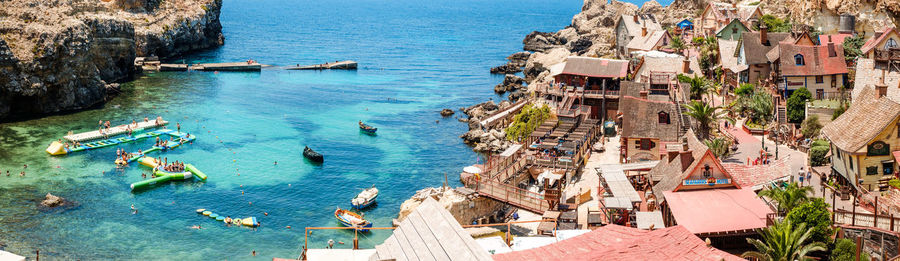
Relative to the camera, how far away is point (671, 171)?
47781mm

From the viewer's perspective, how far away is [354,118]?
320ft

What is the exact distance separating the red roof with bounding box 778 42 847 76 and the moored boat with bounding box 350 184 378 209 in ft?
118

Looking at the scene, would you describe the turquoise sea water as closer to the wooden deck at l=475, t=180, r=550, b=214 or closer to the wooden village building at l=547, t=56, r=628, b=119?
the wooden deck at l=475, t=180, r=550, b=214

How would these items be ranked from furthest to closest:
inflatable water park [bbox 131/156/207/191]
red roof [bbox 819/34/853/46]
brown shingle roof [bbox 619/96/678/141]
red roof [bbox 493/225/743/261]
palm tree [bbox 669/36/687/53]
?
1. palm tree [bbox 669/36/687/53]
2. red roof [bbox 819/34/853/46]
3. inflatable water park [bbox 131/156/207/191]
4. brown shingle roof [bbox 619/96/678/141]
5. red roof [bbox 493/225/743/261]

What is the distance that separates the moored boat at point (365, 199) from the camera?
60.8 m

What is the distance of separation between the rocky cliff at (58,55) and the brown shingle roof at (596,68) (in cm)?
6020

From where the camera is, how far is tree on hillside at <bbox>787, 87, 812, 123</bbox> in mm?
61906

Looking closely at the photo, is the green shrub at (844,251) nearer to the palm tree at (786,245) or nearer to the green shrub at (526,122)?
the palm tree at (786,245)

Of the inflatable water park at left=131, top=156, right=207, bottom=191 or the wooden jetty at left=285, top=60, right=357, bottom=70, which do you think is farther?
the wooden jetty at left=285, top=60, right=357, bottom=70

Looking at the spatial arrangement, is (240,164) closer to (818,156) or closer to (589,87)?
(589,87)

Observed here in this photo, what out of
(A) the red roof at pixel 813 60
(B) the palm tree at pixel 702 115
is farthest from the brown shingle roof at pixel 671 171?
(A) the red roof at pixel 813 60

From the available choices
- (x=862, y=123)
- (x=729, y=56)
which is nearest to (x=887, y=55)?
(x=862, y=123)

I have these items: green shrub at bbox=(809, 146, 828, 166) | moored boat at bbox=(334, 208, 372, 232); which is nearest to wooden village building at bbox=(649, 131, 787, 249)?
green shrub at bbox=(809, 146, 828, 166)

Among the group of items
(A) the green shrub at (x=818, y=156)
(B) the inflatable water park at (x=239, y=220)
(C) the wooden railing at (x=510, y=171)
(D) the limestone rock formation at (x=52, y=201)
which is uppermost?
(A) the green shrub at (x=818, y=156)
